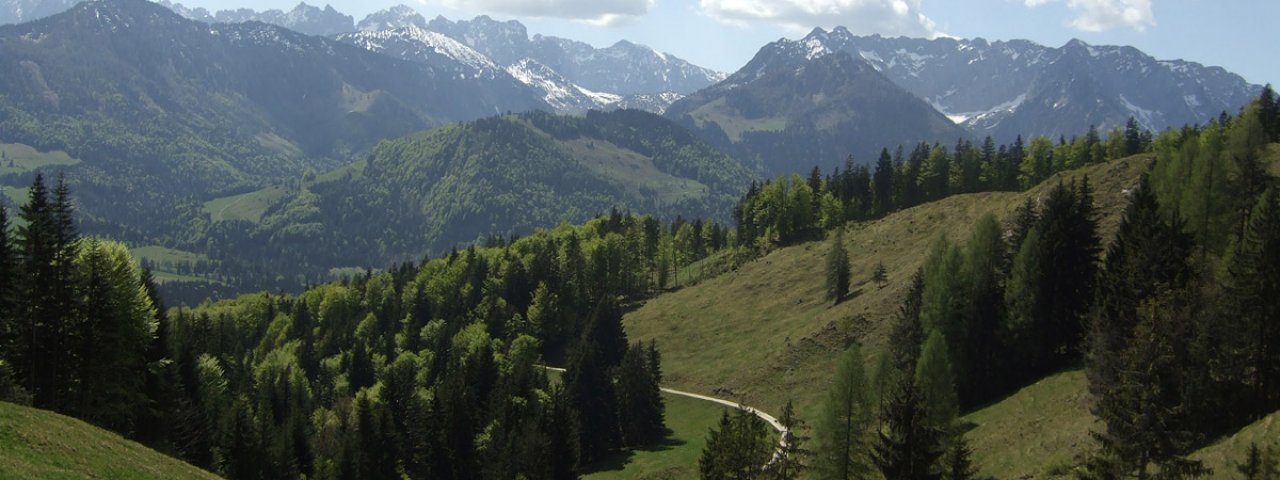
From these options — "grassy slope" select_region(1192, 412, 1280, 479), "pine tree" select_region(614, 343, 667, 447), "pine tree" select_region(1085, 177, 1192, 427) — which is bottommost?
"pine tree" select_region(614, 343, 667, 447)

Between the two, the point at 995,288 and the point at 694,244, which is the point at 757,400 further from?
the point at 694,244

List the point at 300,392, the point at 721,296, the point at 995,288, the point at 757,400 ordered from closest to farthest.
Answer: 1. the point at 995,288
2. the point at 757,400
3. the point at 300,392
4. the point at 721,296

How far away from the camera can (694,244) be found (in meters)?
191

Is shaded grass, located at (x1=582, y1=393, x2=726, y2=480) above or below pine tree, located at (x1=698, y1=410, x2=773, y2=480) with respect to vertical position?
below

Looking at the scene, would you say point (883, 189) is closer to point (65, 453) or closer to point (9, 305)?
point (9, 305)

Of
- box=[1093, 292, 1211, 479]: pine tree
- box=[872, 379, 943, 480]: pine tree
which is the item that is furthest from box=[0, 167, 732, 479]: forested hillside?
box=[1093, 292, 1211, 479]: pine tree

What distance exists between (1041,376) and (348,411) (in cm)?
8210

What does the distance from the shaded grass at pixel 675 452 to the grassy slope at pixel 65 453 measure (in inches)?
2092

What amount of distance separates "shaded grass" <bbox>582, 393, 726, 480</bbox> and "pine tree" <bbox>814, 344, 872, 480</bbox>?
26.1 meters

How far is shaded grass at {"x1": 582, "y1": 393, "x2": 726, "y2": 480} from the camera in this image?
Answer: 87750 millimetres

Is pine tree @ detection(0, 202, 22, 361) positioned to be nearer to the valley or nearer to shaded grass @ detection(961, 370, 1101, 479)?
the valley


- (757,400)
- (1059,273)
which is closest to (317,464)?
(757,400)

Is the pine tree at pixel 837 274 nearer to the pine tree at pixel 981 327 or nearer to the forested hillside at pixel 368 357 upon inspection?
the forested hillside at pixel 368 357

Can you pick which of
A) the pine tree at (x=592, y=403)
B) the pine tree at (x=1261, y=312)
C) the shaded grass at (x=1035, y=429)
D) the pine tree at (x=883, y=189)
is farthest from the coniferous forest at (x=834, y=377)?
the pine tree at (x=883, y=189)
